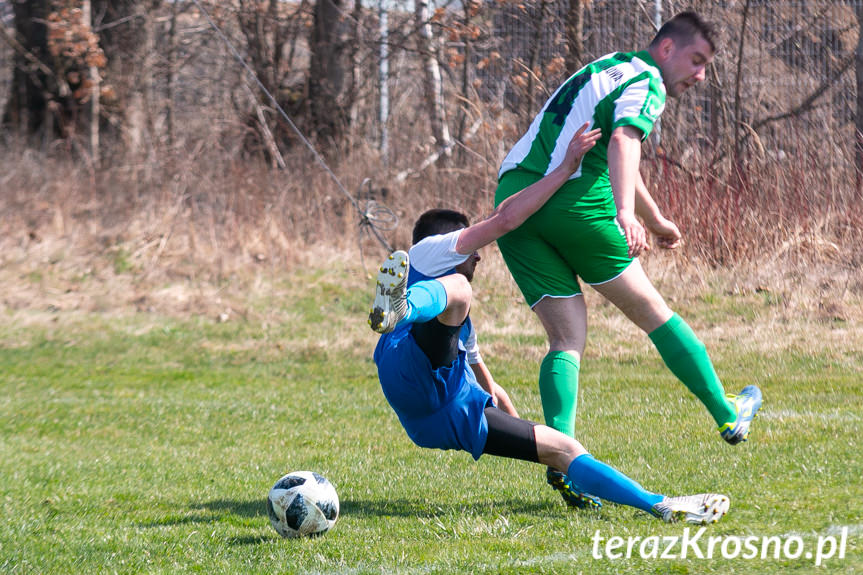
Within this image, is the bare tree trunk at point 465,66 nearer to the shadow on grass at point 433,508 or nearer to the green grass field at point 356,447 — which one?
the green grass field at point 356,447

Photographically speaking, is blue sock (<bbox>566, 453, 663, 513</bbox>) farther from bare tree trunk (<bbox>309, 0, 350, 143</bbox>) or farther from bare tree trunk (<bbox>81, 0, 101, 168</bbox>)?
bare tree trunk (<bbox>81, 0, 101, 168</bbox>)

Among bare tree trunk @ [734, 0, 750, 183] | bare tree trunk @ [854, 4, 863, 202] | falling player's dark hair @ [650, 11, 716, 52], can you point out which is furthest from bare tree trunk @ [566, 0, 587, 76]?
falling player's dark hair @ [650, 11, 716, 52]

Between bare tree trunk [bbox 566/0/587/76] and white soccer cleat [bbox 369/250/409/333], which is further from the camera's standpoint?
bare tree trunk [bbox 566/0/587/76]

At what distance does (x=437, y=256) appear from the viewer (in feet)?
13.8

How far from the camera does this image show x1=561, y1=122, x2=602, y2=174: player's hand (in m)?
4.22

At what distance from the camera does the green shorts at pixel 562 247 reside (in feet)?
14.2

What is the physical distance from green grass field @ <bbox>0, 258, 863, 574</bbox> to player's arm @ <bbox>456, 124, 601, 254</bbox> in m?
1.21

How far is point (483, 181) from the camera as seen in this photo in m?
12.2

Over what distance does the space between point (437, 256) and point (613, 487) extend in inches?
46.0

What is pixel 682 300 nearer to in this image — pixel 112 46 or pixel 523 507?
pixel 523 507

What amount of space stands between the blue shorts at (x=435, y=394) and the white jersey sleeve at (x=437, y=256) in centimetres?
27

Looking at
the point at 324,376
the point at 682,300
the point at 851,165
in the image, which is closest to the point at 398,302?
the point at 324,376

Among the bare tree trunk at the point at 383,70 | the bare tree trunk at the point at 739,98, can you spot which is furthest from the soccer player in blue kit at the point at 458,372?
the bare tree trunk at the point at 383,70

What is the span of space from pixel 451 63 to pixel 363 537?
11.1 meters
